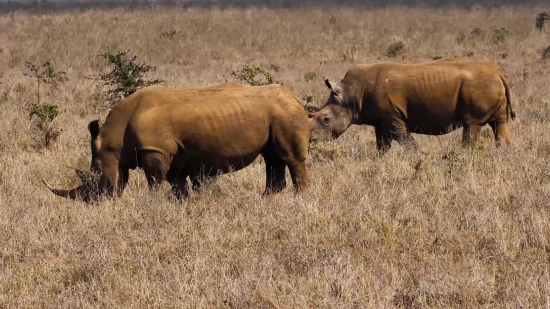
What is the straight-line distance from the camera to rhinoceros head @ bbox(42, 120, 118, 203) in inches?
284

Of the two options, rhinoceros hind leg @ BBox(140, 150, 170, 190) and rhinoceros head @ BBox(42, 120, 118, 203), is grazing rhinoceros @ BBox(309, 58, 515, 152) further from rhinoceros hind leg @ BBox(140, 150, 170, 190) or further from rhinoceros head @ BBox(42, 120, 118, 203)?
rhinoceros head @ BBox(42, 120, 118, 203)

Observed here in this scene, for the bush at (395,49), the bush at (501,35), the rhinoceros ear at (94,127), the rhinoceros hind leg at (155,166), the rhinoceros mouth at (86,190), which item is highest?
the rhinoceros ear at (94,127)

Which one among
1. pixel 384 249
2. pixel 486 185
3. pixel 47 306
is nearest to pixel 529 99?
pixel 486 185

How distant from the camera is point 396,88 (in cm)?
995

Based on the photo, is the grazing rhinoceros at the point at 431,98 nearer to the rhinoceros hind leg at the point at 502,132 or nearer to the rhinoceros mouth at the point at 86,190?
the rhinoceros hind leg at the point at 502,132

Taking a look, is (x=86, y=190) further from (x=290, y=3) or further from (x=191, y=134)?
(x=290, y=3)

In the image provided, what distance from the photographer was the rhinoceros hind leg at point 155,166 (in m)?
7.10

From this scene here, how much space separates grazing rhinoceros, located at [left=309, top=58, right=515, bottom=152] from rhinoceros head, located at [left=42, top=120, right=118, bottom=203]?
3795 millimetres

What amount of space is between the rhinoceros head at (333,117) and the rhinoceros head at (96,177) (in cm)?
377

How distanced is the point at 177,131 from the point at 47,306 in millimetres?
2784

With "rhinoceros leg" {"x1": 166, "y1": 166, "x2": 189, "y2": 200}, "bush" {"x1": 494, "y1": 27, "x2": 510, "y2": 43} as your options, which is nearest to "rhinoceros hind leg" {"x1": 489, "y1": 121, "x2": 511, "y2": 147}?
"rhinoceros leg" {"x1": 166, "y1": 166, "x2": 189, "y2": 200}

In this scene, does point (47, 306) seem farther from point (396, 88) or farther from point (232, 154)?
point (396, 88)

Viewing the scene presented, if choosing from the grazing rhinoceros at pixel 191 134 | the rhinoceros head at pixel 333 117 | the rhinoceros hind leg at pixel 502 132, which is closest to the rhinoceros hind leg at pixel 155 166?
the grazing rhinoceros at pixel 191 134

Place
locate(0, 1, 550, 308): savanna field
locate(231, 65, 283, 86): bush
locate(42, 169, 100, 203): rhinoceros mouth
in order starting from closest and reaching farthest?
locate(0, 1, 550, 308): savanna field
locate(42, 169, 100, 203): rhinoceros mouth
locate(231, 65, 283, 86): bush
